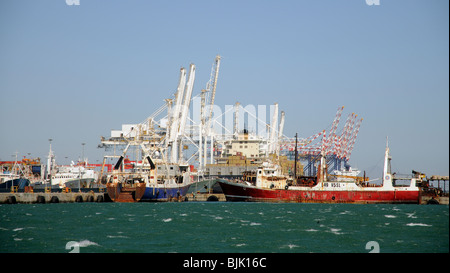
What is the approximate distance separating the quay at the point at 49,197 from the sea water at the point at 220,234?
30187 millimetres

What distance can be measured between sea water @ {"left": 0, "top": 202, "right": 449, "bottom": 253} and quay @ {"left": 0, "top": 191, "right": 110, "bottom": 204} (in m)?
30.2

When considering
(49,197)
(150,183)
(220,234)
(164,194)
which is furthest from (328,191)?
(220,234)

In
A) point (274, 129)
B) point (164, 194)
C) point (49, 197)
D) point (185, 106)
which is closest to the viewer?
point (49, 197)

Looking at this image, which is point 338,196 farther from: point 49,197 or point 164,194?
point 49,197

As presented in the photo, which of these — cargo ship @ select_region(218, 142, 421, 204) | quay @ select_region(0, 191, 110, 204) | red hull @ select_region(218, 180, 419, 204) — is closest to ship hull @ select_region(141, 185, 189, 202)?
quay @ select_region(0, 191, 110, 204)

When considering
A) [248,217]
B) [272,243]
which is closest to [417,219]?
[248,217]

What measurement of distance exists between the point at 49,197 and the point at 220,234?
53797 mm

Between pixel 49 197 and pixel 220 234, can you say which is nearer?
pixel 220 234

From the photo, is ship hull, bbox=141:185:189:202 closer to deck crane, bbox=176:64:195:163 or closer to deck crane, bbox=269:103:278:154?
deck crane, bbox=176:64:195:163

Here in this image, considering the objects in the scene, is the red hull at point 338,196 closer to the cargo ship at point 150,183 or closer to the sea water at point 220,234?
the cargo ship at point 150,183

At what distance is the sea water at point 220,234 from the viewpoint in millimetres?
36219

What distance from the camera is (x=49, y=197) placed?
8888 centimetres

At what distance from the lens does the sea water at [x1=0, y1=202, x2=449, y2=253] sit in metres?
36.2
